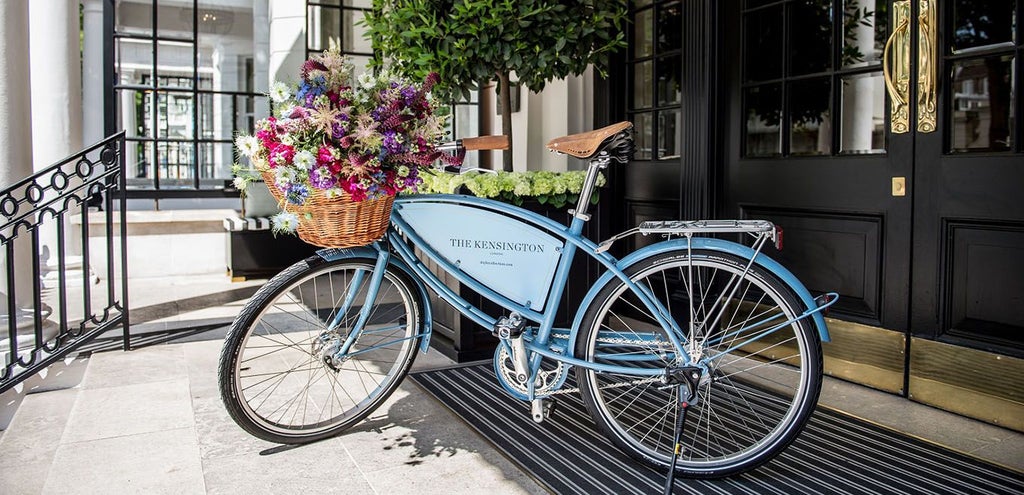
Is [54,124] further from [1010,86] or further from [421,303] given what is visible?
[1010,86]

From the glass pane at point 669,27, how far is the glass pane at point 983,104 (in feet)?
4.91

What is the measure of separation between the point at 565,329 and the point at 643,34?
7.69 feet

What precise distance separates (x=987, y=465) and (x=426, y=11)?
9.37ft

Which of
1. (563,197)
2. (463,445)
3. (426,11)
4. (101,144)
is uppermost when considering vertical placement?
(426,11)

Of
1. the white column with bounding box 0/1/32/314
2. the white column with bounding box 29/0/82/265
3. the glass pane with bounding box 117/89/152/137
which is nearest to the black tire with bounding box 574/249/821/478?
the white column with bounding box 0/1/32/314

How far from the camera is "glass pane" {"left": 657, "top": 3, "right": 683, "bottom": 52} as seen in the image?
13.5ft

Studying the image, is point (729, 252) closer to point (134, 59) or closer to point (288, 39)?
point (288, 39)

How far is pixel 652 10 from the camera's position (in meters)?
4.30

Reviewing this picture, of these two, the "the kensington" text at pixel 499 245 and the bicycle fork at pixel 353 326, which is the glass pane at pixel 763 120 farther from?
the bicycle fork at pixel 353 326

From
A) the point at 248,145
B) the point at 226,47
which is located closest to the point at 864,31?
the point at 248,145

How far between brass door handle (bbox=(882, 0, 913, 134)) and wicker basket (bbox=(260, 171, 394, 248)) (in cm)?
197

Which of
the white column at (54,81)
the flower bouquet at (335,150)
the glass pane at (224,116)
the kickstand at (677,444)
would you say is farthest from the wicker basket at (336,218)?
the glass pane at (224,116)

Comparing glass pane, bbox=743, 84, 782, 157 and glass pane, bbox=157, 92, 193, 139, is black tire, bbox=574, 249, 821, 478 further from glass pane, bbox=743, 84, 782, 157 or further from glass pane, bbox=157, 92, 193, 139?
glass pane, bbox=157, 92, 193, 139

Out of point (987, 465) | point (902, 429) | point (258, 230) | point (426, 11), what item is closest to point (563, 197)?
point (426, 11)
